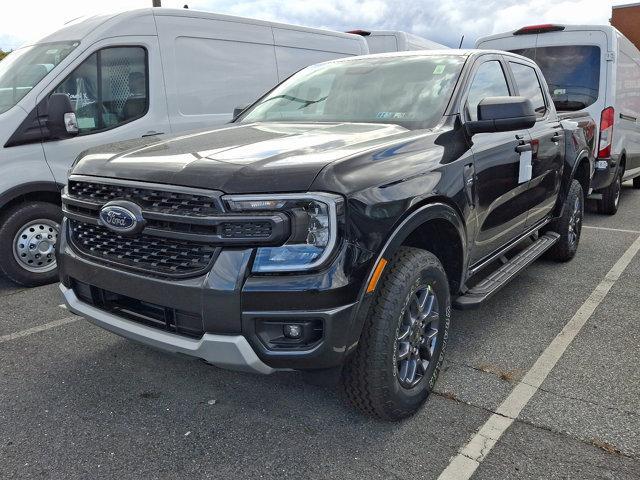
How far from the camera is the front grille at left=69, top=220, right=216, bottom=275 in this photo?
2346 mm

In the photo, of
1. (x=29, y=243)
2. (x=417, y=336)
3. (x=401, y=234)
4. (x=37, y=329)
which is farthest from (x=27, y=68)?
(x=417, y=336)

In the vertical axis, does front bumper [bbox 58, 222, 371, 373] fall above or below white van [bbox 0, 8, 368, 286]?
below

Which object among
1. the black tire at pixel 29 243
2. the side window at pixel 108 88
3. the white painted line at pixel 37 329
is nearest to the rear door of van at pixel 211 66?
the side window at pixel 108 88

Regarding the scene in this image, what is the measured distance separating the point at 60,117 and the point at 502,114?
362 cm

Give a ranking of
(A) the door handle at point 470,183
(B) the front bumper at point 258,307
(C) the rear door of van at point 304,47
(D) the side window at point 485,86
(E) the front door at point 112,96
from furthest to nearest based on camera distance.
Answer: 1. (C) the rear door of van at point 304,47
2. (E) the front door at point 112,96
3. (D) the side window at point 485,86
4. (A) the door handle at point 470,183
5. (B) the front bumper at point 258,307

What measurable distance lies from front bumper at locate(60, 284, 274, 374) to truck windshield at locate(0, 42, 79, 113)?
3.14 metres

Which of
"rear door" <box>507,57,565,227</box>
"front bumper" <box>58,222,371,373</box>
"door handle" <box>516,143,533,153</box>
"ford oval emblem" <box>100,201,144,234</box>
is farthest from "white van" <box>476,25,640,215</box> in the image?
"ford oval emblem" <box>100,201,144,234</box>

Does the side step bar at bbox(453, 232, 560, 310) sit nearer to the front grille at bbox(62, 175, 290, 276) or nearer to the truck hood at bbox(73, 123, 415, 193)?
the truck hood at bbox(73, 123, 415, 193)

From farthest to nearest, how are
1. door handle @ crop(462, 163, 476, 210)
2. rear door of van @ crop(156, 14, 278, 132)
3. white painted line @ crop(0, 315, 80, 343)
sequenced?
rear door of van @ crop(156, 14, 278, 132) < white painted line @ crop(0, 315, 80, 343) < door handle @ crop(462, 163, 476, 210)

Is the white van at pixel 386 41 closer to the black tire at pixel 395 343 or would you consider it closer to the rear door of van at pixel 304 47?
the rear door of van at pixel 304 47

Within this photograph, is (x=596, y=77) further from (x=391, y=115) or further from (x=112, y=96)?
(x=112, y=96)

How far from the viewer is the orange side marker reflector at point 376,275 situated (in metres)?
2.35

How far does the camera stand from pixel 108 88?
5273mm

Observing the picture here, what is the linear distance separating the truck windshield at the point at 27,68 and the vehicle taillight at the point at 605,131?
6.04m
